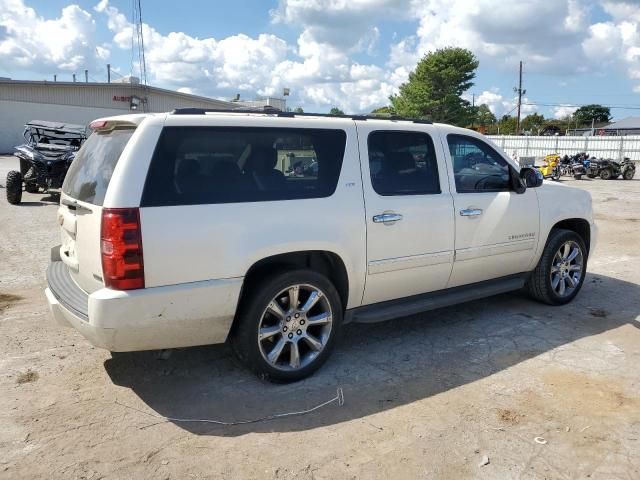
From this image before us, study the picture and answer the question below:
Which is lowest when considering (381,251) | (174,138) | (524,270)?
(524,270)

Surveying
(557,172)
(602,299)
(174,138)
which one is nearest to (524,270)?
(602,299)

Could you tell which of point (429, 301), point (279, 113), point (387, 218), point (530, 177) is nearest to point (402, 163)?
point (387, 218)

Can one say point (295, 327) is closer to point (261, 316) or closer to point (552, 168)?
point (261, 316)

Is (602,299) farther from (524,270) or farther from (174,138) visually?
(174,138)

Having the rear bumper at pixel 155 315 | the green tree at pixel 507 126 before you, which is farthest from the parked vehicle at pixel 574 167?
the green tree at pixel 507 126

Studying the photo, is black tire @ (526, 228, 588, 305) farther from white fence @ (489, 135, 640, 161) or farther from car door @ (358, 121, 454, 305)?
white fence @ (489, 135, 640, 161)

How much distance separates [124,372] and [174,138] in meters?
1.84

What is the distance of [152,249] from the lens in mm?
3121

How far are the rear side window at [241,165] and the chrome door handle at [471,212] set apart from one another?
1283 mm

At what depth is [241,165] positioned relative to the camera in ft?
11.6

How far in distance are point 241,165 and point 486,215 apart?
2328 millimetres

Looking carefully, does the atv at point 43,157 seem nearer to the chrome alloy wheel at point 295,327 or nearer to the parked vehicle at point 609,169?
the chrome alloy wheel at point 295,327

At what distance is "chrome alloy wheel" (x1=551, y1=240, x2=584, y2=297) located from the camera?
5.49 m

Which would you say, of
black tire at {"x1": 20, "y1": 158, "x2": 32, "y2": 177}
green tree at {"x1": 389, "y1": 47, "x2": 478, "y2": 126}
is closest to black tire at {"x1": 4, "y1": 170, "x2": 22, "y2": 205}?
black tire at {"x1": 20, "y1": 158, "x2": 32, "y2": 177}
